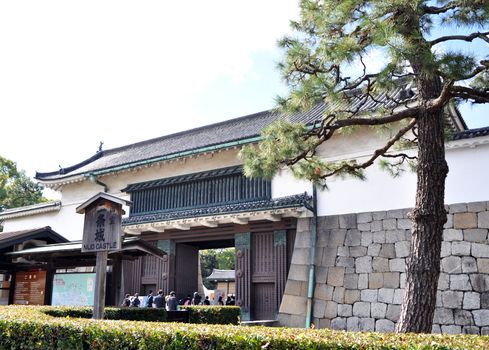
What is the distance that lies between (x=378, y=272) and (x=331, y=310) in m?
1.56

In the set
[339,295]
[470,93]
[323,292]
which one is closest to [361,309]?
[339,295]

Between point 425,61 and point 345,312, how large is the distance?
767cm

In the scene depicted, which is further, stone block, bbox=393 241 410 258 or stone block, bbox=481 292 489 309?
stone block, bbox=393 241 410 258

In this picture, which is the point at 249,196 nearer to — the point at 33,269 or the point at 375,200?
the point at 375,200

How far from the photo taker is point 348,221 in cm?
1226

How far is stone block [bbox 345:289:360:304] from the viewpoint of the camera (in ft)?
37.8

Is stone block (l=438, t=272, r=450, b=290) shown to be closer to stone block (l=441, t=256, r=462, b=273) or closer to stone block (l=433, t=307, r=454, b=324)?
stone block (l=441, t=256, r=462, b=273)

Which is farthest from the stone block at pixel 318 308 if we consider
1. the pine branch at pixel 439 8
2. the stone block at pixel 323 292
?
the pine branch at pixel 439 8

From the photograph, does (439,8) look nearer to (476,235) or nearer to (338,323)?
(476,235)

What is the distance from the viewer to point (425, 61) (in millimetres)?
5570

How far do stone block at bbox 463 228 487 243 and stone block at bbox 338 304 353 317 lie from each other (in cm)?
318

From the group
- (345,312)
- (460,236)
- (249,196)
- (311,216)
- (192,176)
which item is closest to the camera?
(460,236)

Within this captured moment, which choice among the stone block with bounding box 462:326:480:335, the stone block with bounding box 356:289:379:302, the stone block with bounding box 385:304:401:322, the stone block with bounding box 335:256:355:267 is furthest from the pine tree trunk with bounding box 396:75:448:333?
the stone block with bounding box 335:256:355:267

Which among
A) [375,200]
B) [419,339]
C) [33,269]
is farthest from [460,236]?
[33,269]
